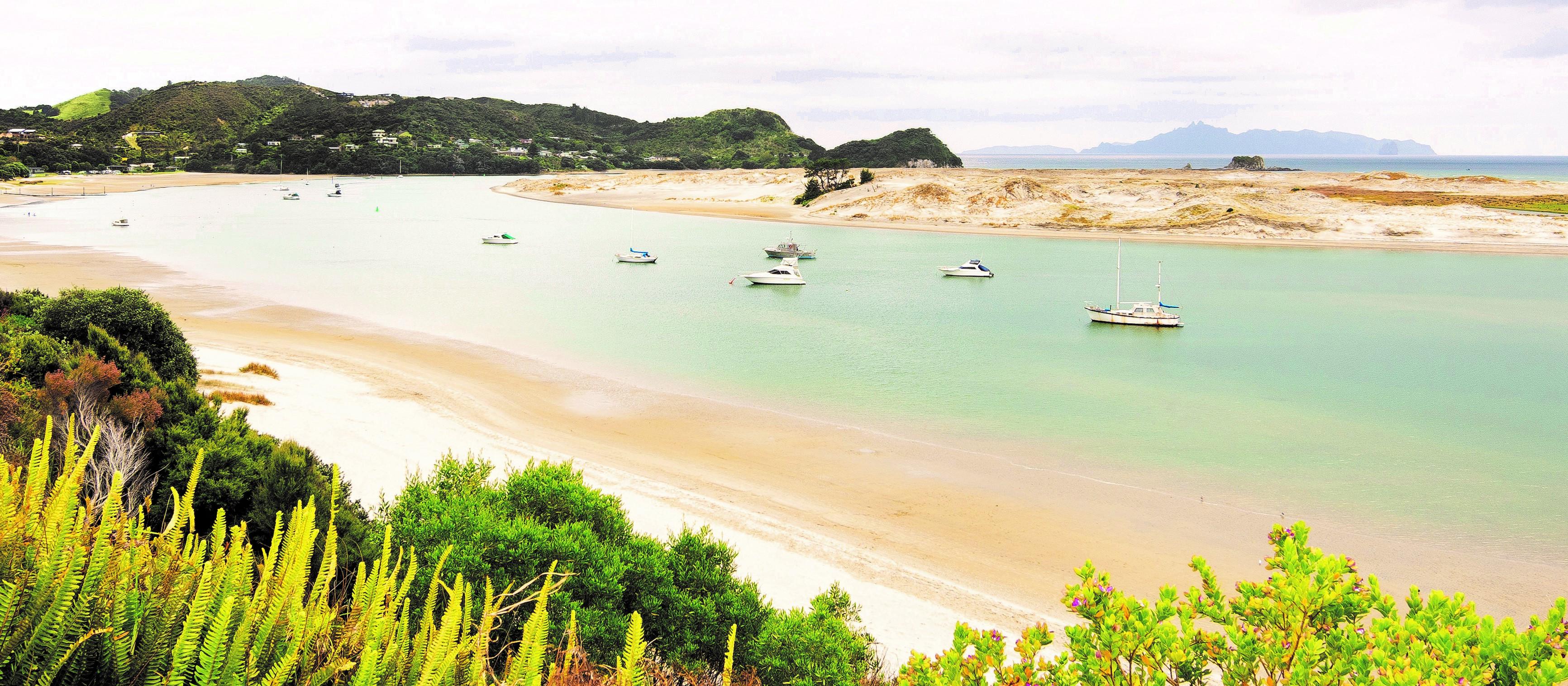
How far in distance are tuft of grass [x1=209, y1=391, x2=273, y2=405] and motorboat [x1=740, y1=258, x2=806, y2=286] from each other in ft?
92.9

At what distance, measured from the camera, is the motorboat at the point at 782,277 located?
44781 millimetres

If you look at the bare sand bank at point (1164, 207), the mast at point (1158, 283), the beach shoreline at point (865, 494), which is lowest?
the beach shoreline at point (865, 494)

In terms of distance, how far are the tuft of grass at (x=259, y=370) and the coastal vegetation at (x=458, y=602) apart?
873 centimetres

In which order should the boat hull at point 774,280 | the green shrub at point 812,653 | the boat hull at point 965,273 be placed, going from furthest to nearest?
the boat hull at point 965,273 < the boat hull at point 774,280 < the green shrub at point 812,653

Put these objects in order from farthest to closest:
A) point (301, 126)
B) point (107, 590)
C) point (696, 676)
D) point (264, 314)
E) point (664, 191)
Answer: point (301, 126)
point (664, 191)
point (264, 314)
point (696, 676)
point (107, 590)

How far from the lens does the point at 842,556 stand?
42.2ft

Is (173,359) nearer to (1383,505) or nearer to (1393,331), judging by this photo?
(1383,505)

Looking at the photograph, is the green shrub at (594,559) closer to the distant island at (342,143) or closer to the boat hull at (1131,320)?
the boat hull at (1131,320)

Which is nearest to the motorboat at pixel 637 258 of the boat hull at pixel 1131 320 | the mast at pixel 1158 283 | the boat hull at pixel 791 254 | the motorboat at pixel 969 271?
the boat hull at pixel 791 254

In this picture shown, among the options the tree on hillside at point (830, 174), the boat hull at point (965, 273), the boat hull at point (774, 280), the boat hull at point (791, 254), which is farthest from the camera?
the tree on hillside at point (830, 174)

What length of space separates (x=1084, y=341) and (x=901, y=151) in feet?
457

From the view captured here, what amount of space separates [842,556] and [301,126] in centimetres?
19421

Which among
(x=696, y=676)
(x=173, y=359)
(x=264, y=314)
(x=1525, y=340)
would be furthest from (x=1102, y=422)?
(x=264, y=314)

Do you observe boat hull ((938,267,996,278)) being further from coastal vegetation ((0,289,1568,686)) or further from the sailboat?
coastal vegetation ((0,289,1568,686))
